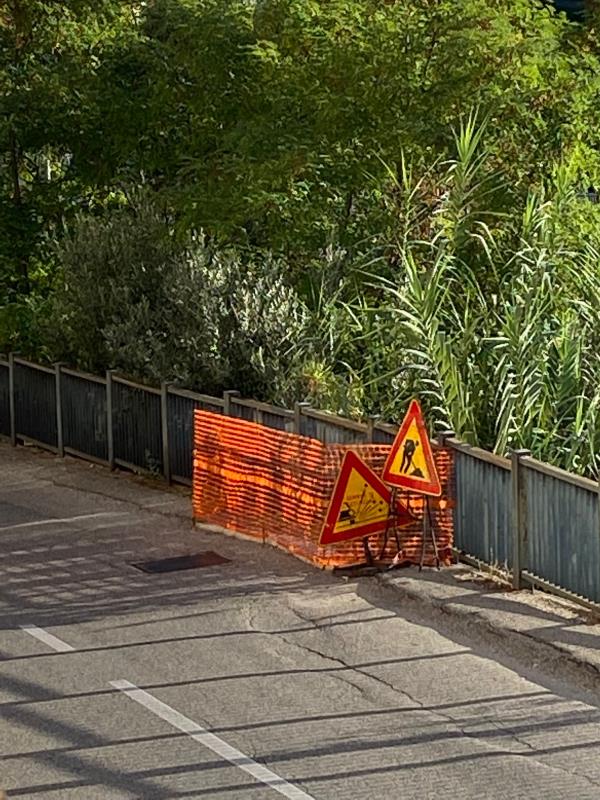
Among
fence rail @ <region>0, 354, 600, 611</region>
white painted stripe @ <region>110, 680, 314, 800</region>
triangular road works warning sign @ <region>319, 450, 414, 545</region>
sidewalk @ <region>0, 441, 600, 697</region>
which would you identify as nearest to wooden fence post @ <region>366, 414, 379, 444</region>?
fence rail @ <region>0, 354, 600, 611</region>

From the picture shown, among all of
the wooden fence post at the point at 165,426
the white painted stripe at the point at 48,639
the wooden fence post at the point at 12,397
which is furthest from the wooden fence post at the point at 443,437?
the wooden fence post at the point at 12,397

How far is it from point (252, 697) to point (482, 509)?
3880mm

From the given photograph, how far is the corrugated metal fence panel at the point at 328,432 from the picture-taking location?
15.7m

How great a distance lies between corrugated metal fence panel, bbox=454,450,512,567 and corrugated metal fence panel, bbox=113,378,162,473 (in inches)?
245

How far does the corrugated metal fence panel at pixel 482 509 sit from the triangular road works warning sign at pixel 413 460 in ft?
1.02

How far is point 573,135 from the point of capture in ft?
66.9

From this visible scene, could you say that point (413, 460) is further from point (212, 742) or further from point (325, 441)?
point (212, 742)

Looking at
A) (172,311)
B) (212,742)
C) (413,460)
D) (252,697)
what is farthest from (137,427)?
(212,742)

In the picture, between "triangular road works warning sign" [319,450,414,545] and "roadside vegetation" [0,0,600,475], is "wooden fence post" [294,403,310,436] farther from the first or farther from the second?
"triangular road works warning sign" [319,450,414,545]

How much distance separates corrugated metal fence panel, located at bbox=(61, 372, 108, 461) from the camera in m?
20.9

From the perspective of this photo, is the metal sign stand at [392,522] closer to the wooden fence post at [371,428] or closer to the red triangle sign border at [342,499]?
the red triangle sign border at [342,499]

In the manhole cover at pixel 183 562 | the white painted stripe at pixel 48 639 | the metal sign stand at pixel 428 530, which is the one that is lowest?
the white painted stripe at pixel 48 639

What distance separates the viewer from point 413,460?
13969 millimetres

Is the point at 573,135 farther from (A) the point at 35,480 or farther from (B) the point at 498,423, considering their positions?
(A) the point at 35,480
